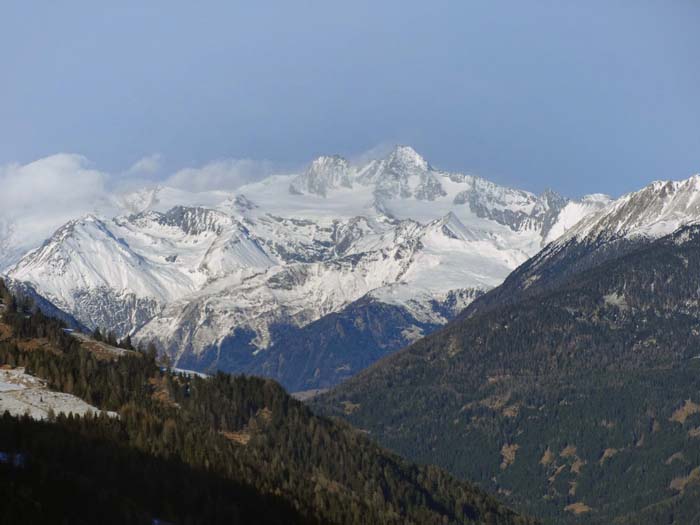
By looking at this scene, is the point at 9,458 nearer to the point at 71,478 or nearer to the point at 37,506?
the point at 71,478

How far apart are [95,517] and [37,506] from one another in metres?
9.31

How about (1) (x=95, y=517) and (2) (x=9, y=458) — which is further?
(2) (x=9, y=458)

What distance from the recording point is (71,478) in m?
197

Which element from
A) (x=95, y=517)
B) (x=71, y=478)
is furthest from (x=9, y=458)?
(x=95, y=517)

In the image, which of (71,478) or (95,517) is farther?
(71,478)

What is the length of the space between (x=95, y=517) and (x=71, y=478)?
694 inches

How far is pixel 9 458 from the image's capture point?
197 m

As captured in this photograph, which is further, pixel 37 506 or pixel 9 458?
pixel 9 458

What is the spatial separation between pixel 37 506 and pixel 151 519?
25.2 metres

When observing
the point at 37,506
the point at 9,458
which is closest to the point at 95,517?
the point at 37,506

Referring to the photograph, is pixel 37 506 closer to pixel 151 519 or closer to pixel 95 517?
pixel 95 517

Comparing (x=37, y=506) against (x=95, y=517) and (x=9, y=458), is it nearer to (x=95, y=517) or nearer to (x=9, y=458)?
(x=95, y=517)

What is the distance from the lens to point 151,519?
19612cm

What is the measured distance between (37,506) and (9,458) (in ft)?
82.1
